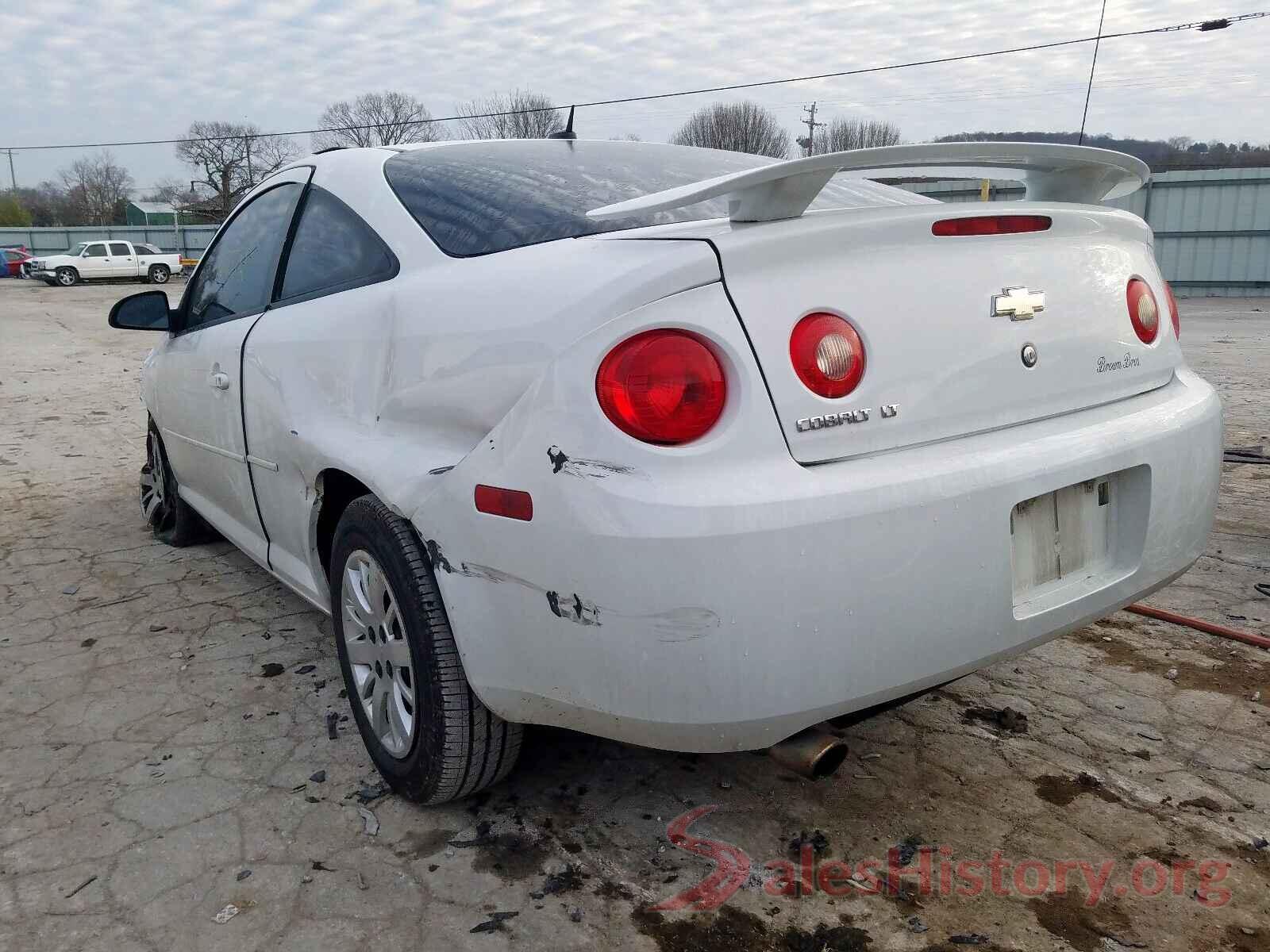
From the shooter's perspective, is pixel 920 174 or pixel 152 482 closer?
pixel 920 174

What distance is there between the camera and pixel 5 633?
11.1 ft

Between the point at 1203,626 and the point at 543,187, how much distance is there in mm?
2535

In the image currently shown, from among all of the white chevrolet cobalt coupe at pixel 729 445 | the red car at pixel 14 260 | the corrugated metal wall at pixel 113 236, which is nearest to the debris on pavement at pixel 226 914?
the white chevrolet cobalt coupe at pixel 729 445

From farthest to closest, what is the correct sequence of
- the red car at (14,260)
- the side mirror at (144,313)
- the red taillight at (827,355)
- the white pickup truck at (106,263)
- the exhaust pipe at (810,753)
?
the red car at (14,260), the white pickup truck at (106,263), the side mirror at (144,313), the exhaust pipe at (810,753), the red taillight at (827,355)

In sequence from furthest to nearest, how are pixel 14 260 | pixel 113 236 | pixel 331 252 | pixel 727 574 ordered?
1. pixel 113 236
2. pixel 14 260
3. pixel 331 252
4. pixel 727 574

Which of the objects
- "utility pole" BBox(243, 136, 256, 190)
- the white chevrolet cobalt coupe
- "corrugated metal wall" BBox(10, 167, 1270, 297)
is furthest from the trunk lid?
"utility pole" BBox(243, 136, 256, 190)

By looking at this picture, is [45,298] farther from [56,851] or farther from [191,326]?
[56,851]

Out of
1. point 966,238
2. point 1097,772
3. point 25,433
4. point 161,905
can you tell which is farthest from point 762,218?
point 25,433

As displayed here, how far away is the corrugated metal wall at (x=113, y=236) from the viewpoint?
4106 cm

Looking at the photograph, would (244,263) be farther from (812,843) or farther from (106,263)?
(106,263)

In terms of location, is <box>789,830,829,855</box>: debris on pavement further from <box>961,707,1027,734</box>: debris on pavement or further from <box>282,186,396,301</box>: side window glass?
<box>282,186,396,301</box>: side window glass

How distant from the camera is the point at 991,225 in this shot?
1.93m

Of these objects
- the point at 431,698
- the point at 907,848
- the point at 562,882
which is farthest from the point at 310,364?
the point at 907,848

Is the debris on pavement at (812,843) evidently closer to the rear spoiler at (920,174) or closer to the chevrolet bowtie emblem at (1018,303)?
the chevrolet bowtie emblem at (1018,303)
